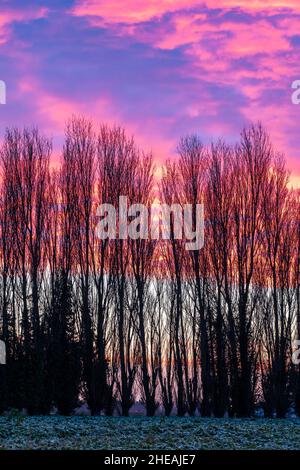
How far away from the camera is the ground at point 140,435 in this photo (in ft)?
64.0

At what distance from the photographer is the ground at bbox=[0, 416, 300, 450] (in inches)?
768

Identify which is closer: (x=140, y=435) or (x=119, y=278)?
(x=140, y=435)

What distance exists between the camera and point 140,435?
69.7ft

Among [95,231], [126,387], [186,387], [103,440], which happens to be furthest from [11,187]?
[103,440]

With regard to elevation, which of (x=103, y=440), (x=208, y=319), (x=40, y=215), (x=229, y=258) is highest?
(x=40, y=215)

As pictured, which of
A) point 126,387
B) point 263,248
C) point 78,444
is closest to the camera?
point 78,444

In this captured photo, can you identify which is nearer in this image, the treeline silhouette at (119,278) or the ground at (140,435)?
the ground at (140,435)

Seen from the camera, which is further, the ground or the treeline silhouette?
the treeline silhouette

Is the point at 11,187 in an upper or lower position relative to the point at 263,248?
upper

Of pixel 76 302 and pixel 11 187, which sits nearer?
pixel 11 187

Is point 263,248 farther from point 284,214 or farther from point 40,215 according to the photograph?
point 40,215

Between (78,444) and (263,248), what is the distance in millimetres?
21899

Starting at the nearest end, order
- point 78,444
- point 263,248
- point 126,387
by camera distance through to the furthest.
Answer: point 78,444
point 126,387
point 263,248

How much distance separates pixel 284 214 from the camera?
127 ft
